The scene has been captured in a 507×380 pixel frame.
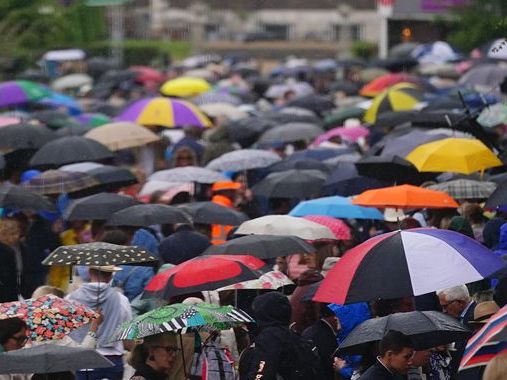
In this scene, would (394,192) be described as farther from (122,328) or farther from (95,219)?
(122,328)

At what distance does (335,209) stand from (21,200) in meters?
2.64

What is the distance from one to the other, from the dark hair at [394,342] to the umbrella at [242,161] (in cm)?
872

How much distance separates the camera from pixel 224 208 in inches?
594

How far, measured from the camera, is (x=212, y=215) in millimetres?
14891

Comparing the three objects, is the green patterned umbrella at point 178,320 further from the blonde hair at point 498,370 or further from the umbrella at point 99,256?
the blonde hair at point 498,370

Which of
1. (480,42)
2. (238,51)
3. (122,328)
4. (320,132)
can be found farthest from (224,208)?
(238,51)

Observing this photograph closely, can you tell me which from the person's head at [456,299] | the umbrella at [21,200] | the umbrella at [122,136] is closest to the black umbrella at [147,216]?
the umbrella at [21,200]

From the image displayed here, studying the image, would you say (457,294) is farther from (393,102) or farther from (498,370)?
(393,102)

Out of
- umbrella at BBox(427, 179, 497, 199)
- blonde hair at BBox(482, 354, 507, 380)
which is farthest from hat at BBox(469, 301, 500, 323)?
umbrella at BBox(427, 179, 497, 199)

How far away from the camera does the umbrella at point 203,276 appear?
36.0 ft

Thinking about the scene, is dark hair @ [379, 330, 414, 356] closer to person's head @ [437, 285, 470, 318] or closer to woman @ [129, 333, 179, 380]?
woman @ [129, 333, 179, 380]

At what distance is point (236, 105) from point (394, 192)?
14743mm

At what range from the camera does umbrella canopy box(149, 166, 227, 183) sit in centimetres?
1697

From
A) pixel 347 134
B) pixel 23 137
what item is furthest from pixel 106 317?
pixel 347 134
